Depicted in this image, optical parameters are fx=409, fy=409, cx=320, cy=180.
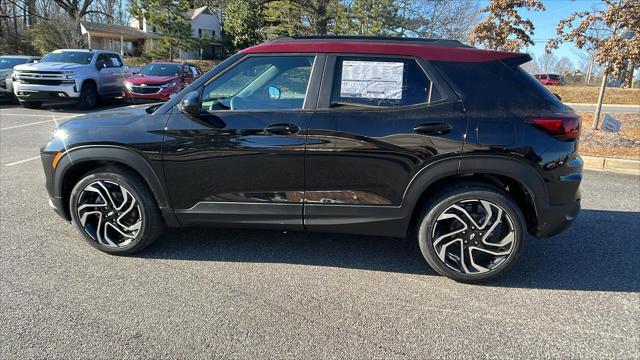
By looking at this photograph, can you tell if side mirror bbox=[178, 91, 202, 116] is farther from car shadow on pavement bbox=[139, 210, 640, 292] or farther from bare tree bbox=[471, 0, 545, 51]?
bare tree bbox=[471, 0, 545, 51]

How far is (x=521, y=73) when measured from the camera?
313cm

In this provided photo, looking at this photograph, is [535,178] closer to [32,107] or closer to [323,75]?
[323,75]

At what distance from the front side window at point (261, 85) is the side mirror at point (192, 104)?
0.11 m

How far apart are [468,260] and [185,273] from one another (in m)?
2.25

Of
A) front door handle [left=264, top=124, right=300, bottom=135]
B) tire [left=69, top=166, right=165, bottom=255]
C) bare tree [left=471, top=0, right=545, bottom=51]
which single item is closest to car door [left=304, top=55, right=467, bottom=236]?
front door handle [left=264, top=124, right=300, bottom=135]

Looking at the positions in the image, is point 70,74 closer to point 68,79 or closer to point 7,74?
point 68,79

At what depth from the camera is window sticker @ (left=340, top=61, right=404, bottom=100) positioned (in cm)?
312

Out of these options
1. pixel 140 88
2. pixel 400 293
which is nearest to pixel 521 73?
pixel 400 293

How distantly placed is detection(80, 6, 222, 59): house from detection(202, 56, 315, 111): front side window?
32552mm

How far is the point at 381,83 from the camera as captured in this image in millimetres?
3131

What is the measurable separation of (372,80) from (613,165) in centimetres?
600

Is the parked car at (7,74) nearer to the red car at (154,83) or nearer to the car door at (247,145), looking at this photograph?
the red car at (154,83)

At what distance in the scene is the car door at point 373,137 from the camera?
9.94ft

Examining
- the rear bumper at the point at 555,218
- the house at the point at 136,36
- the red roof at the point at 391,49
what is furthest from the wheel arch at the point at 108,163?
the house at the point at 136,36
